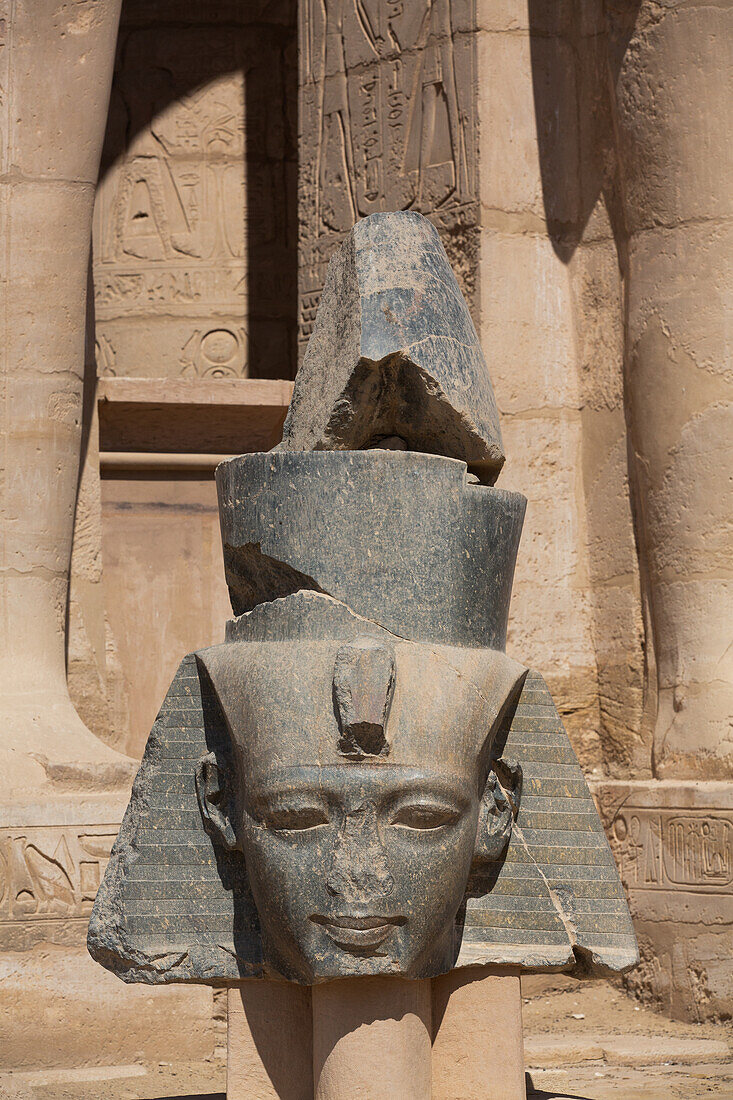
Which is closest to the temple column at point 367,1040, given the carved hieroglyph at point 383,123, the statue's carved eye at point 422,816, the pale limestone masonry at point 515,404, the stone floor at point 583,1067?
the statue's carved eye at point 422,816

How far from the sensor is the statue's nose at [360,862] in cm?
268

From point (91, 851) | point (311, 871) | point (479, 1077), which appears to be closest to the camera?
point (311, 871)

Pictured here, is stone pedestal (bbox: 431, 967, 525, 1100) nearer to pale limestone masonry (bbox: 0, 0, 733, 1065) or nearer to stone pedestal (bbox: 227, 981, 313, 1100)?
stone pedestal (bbox: 227, 981, 313, 1100)

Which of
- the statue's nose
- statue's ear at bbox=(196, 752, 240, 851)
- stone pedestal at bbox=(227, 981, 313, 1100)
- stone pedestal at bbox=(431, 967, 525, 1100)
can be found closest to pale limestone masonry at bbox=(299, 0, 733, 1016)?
stone pedestal at bbox=(431, 967, 525, 1100)

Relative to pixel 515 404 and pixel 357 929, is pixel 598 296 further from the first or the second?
pixel 357 929

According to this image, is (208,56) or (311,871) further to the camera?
(208,56)

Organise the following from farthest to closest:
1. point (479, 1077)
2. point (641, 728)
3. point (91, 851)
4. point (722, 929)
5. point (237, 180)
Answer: point (237, 180), point (641, 728), point (722, 929), point (91, 851), point (479, 1077)

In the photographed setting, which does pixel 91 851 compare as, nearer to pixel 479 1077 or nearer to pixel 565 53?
pixel 479 1077

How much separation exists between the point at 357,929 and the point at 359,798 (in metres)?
0.24

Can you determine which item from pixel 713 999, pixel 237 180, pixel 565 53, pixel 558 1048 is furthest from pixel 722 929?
pixel 237 180

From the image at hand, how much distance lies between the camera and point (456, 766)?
277 cm

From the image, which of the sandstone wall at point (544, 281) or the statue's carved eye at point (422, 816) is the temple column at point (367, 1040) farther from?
the sandstone wall at point (544, 281)

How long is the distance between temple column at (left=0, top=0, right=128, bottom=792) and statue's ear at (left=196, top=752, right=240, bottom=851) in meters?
1.96

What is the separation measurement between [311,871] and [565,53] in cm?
441
